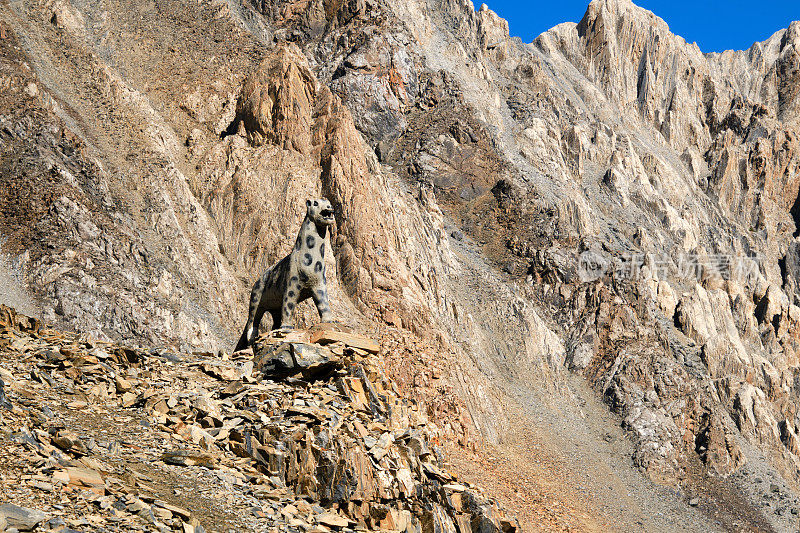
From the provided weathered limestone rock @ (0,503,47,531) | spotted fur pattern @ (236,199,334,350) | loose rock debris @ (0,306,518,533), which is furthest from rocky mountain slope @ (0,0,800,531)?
weathered limestone rock @ (0,503,47,531)

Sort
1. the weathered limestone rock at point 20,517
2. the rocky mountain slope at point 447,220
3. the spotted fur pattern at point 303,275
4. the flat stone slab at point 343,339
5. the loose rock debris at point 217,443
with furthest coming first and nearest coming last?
the rocky mountain slope at point 447,220 < the spotted fur pattern at point 303,275 < the flat stone slab at point 343,339 < the loose rock debris at point 217,443 < the weathered limestone rock at point 20,517

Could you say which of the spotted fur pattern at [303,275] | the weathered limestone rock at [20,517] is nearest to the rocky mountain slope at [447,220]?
the spotted fur pattern at [303,275]

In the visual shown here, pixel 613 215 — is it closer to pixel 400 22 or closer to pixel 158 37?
pixel 400 22

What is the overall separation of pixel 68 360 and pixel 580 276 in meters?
53.4

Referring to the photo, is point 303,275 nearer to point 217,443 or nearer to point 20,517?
point 217,443

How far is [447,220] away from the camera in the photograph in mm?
65562

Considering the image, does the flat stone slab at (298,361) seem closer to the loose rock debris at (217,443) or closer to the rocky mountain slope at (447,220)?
the loose rock debris at (217,443)

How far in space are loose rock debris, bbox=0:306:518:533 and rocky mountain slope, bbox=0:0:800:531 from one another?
1969 centimetres

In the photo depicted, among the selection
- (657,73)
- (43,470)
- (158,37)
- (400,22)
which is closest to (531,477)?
(43,470)

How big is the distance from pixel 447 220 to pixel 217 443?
53.9 meters

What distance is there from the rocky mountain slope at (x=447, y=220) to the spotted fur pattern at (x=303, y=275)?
1781cm

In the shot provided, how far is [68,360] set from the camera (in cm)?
1345

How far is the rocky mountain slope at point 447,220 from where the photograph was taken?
3875 cm

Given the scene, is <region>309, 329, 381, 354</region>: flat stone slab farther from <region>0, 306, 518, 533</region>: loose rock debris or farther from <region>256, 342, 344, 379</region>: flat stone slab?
<region>256, 342, 344, 379</region>: flat stone slab
